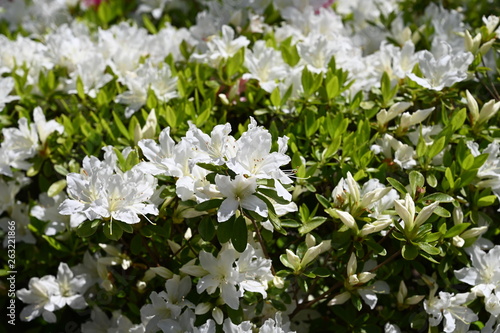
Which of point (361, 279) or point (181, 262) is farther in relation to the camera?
point (181, 262)

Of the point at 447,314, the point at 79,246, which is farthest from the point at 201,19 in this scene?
the point at 447,314

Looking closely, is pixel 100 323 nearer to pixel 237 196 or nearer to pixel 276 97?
pixel 237 196

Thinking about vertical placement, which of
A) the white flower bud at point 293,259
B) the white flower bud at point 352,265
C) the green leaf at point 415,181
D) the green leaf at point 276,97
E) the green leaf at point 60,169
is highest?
the green leaf at point 276,97

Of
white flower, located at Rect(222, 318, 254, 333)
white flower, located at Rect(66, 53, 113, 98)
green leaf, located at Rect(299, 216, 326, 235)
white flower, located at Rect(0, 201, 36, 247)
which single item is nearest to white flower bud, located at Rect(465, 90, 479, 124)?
green leaf, located at Rect(299, 216, 326, 235)

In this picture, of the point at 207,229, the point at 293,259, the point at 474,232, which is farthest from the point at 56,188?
the point at 474,232

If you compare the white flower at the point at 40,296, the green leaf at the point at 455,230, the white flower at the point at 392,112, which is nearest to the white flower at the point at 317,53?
the white flower at the point at 392,112

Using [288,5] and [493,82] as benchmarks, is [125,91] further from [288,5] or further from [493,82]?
[493,82]

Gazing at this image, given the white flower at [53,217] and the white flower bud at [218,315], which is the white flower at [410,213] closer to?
the white flower bud at [218,315]
